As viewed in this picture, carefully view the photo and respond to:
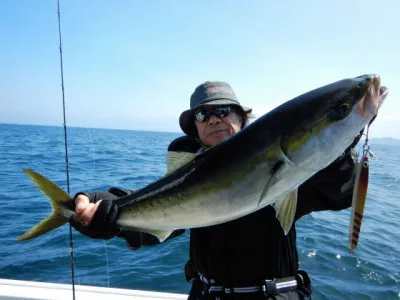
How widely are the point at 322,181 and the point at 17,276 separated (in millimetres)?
7349

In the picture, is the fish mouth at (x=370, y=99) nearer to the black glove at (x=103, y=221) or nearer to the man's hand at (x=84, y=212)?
the black glove at (x=103, y=221)

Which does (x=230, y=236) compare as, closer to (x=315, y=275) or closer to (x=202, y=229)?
(x=202, y=229)

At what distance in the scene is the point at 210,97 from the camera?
3.57m

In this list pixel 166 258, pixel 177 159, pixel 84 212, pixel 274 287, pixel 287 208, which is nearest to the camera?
pixel 287 208

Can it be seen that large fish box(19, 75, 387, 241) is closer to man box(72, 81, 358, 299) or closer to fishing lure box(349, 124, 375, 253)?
fishing lure box(349, 124, 375, 253)

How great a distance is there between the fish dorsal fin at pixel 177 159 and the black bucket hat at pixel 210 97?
3.04ft

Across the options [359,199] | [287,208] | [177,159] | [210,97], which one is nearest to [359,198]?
[359,199]

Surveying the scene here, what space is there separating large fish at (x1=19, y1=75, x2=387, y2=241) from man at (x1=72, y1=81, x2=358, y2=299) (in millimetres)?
573

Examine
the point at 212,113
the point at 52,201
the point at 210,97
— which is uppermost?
the point at 210,97

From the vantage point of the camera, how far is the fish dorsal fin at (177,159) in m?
2.73

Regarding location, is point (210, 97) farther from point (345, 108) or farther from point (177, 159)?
point (345, 108)

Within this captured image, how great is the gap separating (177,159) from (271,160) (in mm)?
882

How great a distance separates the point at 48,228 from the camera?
3.00 m

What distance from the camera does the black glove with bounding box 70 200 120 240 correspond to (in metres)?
2.98
